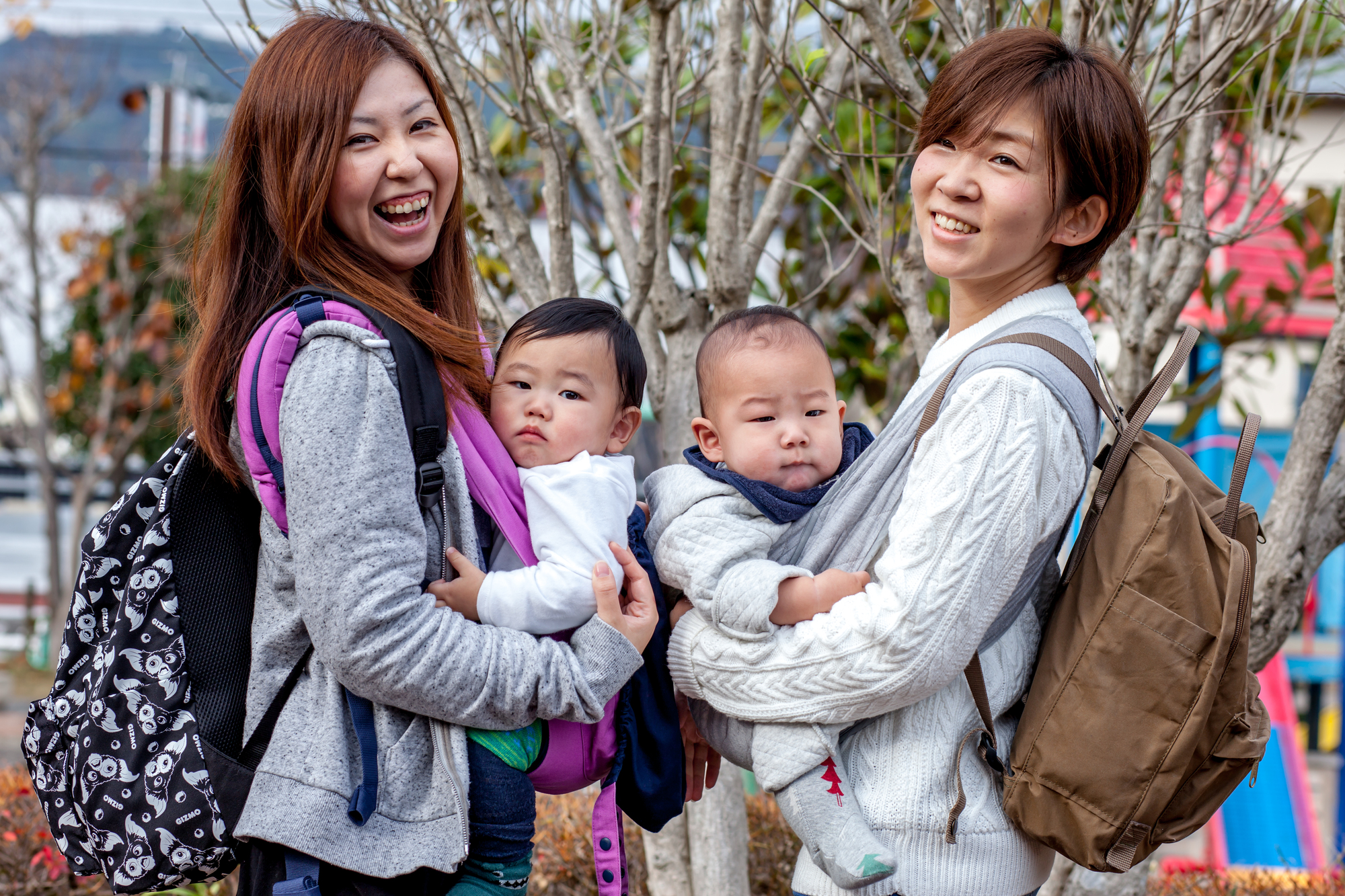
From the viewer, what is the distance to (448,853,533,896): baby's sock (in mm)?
1513

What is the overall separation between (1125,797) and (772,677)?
0.48 meters

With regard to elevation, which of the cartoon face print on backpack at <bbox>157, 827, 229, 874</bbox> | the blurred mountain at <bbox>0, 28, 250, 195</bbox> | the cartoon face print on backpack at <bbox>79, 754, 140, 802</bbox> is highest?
the blurred mountain at <bbox>0, 28, 250, 195</bbox>

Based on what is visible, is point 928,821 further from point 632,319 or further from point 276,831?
point 632,319

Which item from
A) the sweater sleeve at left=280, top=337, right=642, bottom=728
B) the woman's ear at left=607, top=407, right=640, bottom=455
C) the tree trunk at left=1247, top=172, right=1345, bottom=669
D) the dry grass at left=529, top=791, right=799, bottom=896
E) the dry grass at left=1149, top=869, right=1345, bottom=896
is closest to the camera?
the sweater sleeve at left=280, top=337, right=642, bottom=728

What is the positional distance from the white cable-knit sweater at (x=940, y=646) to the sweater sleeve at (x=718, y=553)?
49mm

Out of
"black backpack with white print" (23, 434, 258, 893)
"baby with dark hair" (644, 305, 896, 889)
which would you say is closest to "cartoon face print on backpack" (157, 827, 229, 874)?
"black backpack with white print" (23, 434, 258, 893)

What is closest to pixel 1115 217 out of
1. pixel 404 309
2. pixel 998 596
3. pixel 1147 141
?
pixel 1147 141

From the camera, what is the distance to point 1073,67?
152 cm

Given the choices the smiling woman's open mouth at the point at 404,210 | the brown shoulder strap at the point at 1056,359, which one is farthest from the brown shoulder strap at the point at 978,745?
the smiling woman's open mouth at the point at 404,210

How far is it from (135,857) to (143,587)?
0.36 metres

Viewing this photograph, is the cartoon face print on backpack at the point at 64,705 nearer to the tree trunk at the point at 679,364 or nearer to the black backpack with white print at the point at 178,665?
the black backpack with white print at the point at 178,665

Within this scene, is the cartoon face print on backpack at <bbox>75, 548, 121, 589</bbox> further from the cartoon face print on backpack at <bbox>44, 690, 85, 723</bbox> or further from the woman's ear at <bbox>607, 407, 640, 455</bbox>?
the woman's ear at <bbox>607, 407, 640, 455</bbox>

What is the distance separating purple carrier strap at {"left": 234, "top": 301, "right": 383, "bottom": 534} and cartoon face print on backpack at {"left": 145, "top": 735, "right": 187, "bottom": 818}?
0.33m

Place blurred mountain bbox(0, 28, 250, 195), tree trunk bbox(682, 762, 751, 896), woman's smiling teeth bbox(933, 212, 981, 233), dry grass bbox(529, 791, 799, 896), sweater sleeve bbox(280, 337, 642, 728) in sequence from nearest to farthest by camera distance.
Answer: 1. sweater sleeve bbox(280, 337, 642, 728)
2. woman's smiling teeth bbox(933, 212, 981, 233)
3. tree trunk bbox(682, 762, 751, 896)
4. dry grass bbox(529, 791, 799, 896)
5. blurred mountain bbox(0, 28, 250, 195)
